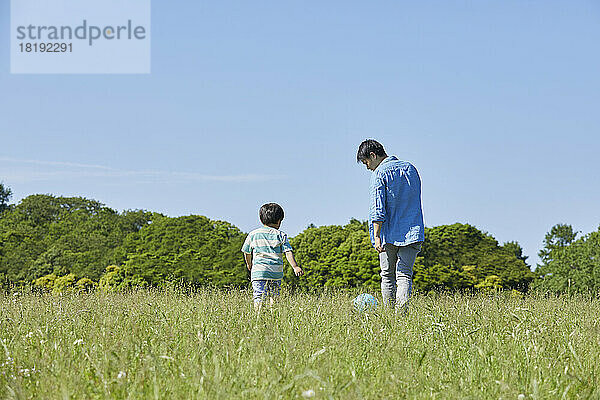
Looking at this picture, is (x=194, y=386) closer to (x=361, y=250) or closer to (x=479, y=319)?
(x=479, y=319)

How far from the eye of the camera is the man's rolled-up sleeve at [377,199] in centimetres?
646

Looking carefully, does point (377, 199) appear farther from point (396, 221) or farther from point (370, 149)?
point (370, 149)

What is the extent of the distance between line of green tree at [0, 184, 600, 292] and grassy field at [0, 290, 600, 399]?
256 inches

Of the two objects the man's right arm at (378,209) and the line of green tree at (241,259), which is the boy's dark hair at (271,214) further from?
the line of green tree at (241,259)

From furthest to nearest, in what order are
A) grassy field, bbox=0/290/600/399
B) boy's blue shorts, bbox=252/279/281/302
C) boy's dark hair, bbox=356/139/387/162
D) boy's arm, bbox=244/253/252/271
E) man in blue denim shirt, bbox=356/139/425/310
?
boy's arm, bbox=244/253/252/271
boy's blue shorts, bbox=252/279/281/302
boy's dark hair, bbox=356/139/387/162
man in blue denim shirt, bbox=356/139/425/310
grassy field, bbox=0/290/600/399

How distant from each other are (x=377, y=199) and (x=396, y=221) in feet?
1.00

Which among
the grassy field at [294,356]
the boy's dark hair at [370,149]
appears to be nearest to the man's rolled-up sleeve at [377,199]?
the boy's dark hair at [370,149]

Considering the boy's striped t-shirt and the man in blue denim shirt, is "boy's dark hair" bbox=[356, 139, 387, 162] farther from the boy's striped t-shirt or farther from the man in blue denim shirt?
the boy's striped t-shirt

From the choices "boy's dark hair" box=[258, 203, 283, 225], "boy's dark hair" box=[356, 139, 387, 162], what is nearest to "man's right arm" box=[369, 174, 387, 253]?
"boy's dark hair" box=[356, 139, 387, 162]

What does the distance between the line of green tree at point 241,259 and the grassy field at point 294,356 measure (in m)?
6.51

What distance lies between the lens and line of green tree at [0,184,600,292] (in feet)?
40.5

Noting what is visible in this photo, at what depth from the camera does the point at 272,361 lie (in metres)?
3.25

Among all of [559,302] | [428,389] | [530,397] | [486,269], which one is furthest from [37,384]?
[486,269]

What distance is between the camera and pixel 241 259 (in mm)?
12836
